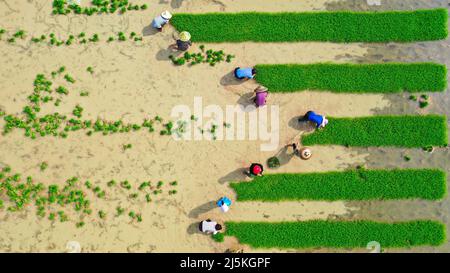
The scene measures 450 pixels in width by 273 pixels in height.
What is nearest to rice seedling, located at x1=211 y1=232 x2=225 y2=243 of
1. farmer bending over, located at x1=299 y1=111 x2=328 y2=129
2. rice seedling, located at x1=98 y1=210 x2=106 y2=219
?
rice seedling, located at x1=98 y1=210 x2=106 y2=219

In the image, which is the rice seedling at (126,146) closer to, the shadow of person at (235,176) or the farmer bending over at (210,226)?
the shadow of person at (235,176)

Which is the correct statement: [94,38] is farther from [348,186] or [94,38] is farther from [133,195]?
[348,186]

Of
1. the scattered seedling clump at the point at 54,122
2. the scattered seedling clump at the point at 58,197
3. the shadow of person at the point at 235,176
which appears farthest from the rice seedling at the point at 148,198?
the shadow of person at the point at 235,176

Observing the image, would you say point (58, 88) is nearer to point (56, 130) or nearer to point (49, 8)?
point (56, 130)

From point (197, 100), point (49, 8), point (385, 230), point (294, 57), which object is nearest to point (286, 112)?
point (294, 57)
